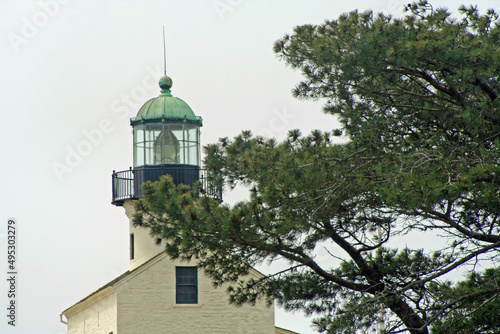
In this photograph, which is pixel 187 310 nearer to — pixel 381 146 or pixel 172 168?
pixel 172 168

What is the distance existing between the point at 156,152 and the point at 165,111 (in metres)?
1.30

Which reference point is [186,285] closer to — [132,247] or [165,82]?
[132,247]

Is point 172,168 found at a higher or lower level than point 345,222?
higher

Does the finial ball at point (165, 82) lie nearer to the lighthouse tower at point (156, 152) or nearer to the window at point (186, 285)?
the lighthouse tower at point (156, 152)

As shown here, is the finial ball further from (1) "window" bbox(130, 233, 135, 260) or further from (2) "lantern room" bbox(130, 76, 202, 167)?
(1) "window" bbox(130, 233, 135, 260)

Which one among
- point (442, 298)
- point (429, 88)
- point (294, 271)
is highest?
point (429, 88)

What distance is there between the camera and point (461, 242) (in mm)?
15570

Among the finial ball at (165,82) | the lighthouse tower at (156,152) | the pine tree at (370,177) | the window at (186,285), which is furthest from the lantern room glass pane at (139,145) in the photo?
the pine tree at (370,177)

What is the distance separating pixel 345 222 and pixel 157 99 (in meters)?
13.5

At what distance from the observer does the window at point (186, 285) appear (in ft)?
94.7

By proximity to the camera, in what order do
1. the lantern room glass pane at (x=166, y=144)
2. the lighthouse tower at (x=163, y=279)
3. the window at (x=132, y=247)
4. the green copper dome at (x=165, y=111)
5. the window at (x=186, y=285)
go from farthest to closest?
the window at (x=132, y=247) → the green copper dome at (x=165, y=111) → the lantern room glass pane at (x=166, y=144) → the window at (x=186, y=285) → the lighthouse tower at (x=163, y=279)

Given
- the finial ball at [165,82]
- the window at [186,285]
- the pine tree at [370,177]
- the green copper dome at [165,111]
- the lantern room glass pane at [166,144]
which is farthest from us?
the finial ball at [165,82]

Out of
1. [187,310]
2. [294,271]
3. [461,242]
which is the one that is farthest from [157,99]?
[461,242]

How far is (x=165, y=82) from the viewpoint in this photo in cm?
3044
